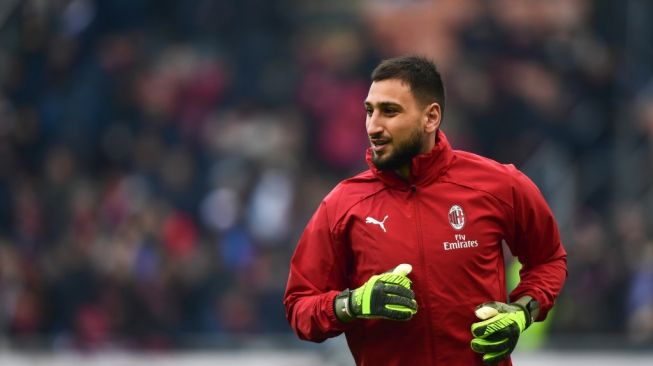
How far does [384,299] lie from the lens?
426 centimetres

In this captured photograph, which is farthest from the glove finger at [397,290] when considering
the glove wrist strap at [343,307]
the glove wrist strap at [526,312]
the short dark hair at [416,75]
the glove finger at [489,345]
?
the short dark hair at [416,75]

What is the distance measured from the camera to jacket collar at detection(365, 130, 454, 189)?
457 centimetres

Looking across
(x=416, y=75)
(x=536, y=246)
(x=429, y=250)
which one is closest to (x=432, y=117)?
(x=416, y=75)

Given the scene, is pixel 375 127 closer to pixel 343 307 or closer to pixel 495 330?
pixel 343 307

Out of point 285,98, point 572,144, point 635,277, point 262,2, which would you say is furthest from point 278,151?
point 635,277

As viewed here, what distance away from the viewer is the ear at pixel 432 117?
461cm

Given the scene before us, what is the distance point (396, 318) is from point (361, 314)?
113mm

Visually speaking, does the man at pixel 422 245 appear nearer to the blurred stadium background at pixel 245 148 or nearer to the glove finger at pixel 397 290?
the glove finger at pixel 397 290

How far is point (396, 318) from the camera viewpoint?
4.29m

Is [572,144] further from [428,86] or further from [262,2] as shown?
[428,86]

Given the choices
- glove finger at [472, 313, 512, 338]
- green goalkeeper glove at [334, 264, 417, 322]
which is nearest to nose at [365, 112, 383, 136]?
green goalkeeper glove at [334, 264, 417, 322]

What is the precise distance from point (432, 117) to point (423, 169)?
187mm

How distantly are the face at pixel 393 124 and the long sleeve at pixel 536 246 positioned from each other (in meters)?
0.40

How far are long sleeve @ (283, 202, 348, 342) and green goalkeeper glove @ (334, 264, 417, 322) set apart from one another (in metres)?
0.20
